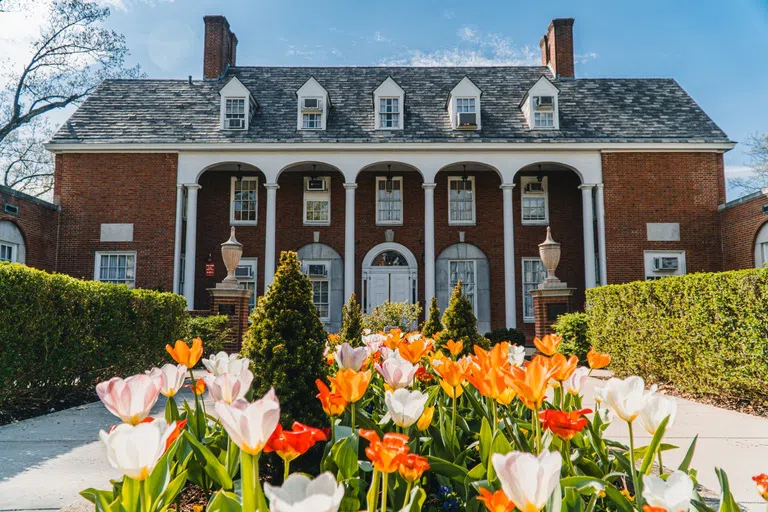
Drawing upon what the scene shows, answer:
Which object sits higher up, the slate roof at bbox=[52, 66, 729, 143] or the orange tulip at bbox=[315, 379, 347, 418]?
the slate roof at bbox=[52, 66, 729, 143]

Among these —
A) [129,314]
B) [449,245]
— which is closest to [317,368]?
[129,314]

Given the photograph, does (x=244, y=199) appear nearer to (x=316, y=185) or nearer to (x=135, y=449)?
(x=316, y=185)

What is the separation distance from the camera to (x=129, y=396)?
5.46 feet

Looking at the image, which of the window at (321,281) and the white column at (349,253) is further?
the window at (321,281)

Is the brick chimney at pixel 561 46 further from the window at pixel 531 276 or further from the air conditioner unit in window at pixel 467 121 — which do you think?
the window at pixel 531 276

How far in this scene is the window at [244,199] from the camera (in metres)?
20.5

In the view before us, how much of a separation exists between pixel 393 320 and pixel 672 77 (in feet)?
56.4

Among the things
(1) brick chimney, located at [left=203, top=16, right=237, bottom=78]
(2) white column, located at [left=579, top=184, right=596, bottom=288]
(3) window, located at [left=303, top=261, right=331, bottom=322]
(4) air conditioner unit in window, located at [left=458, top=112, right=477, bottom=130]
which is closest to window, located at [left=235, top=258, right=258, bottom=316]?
(3) window, located at [left=303, top=261, right=331, bottom=322]

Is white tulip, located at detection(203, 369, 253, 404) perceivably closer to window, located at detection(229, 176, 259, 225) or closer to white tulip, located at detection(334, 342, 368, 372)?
white tulip, located at detection(334, 342, 368, 372)

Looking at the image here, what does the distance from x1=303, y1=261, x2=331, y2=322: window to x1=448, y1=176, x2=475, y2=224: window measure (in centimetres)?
514

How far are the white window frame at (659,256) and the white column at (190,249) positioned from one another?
15383 millimetres

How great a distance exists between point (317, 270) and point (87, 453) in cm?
1586

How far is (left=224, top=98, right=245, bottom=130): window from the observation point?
19.4 metres

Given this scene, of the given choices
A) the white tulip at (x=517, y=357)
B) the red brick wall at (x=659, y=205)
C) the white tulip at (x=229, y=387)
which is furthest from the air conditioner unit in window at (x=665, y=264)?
the white tulip at (x=229, y=387)
